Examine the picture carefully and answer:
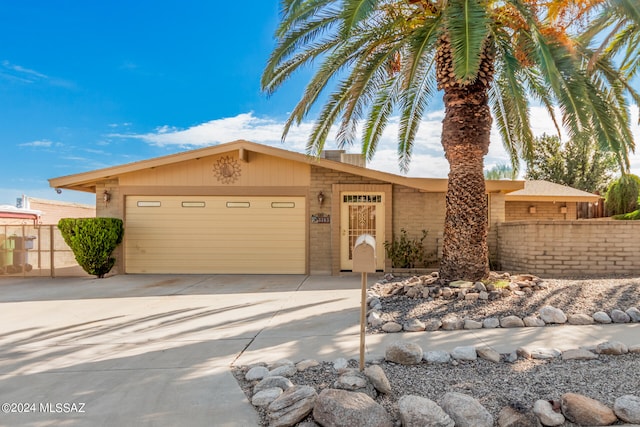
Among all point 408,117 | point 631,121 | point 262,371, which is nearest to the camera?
point 262,371

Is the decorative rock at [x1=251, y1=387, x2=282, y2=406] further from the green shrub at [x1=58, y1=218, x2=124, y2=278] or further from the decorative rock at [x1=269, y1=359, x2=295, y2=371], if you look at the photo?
the green shrub at [x1=58, y1=218, x2=124, y2=278]

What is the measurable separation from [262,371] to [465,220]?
14.8 ft

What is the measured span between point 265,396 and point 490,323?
10.6 feet

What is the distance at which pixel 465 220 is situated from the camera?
6441 mm

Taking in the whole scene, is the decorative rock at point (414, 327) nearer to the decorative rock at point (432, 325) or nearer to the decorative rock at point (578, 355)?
the decorative rock at point (432, 325)

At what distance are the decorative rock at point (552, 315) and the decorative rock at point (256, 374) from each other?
12.2ft

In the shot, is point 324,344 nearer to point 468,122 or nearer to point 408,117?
point 468,122

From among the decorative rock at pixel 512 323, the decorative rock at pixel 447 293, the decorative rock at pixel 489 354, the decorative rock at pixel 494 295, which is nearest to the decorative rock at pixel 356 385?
the decorative rock at pixel 489 354

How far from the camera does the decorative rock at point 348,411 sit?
2.40 metres

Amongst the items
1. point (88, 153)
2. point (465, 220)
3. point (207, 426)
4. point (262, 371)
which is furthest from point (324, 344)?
point (88, 153)

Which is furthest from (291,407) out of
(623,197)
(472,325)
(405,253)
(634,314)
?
(623,197)

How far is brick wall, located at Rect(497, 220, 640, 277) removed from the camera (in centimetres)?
887

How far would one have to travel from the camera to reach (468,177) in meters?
6.47

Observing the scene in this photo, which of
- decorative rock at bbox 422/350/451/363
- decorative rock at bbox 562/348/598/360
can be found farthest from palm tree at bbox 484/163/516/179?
decorative rock at bbox 422/350/451/363
